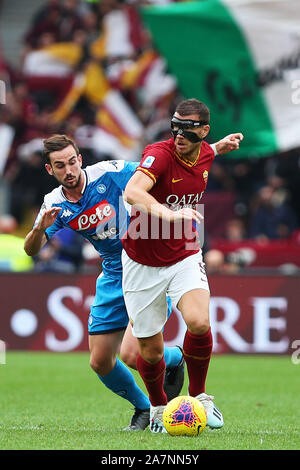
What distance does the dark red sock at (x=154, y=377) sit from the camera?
6613mm

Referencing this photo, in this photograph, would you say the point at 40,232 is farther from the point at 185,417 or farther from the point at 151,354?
the point at 185,417

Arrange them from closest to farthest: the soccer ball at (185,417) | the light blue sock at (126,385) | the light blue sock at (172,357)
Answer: the soccer ball at (185,417)
the light blue sock at (126,385)
the light blue sock at (172,357)

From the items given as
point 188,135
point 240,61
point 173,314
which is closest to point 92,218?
point 188,135

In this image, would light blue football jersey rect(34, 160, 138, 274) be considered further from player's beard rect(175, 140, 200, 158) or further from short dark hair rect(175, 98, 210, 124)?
short dark hair rect(175, 98, 210, 124)

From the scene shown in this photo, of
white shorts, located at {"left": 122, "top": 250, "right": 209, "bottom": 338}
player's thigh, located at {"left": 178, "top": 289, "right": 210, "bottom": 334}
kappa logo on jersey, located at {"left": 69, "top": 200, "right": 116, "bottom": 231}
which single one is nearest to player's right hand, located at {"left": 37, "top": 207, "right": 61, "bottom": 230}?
kappa logo on jersey, located at {"left": 69, "top": 200, "right": 116, "bottom": 231}

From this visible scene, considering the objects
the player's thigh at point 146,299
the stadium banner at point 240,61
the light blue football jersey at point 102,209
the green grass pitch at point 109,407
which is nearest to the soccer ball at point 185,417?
the green grass pitch at point 109,407

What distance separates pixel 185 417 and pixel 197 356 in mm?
484

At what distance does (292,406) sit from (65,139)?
10.6ft

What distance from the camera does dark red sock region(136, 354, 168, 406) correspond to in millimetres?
6613

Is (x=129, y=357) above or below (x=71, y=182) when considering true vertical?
below

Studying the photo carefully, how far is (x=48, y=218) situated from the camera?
21.7 ft

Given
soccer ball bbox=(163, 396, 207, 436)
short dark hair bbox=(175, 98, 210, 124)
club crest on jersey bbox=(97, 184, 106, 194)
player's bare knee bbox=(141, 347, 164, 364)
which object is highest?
short dark hair bbox=(175, 98, 210, 124)

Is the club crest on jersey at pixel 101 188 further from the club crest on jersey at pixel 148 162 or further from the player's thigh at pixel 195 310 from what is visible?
→ the player's thigh at pixel 195 310

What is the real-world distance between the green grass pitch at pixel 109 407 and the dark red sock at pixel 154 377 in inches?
11.0
